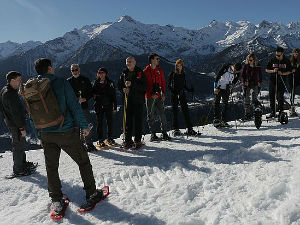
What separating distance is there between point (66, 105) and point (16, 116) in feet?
10.2

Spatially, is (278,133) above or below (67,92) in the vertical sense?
below

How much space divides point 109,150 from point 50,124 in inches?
191

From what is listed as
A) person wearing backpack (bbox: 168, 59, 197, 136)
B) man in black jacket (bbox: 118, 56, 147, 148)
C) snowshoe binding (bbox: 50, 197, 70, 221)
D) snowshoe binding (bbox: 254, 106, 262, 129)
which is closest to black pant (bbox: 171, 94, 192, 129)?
person wearing backpack (bbox: 168, 59, 197, 136)

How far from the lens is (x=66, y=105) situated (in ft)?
17.7

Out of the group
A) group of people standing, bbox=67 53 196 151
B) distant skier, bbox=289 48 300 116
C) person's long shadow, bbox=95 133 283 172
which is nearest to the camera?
person's long shadow, bbox=95 133 283 172

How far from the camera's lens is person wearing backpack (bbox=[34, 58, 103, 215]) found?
531 cm

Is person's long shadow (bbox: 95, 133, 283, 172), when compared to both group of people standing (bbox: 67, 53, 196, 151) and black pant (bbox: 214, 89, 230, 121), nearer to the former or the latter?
group of people standing (bbox: 67, 53, 196, 151)

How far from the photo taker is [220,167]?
23.2 ft

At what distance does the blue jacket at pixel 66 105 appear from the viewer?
530 centimetres

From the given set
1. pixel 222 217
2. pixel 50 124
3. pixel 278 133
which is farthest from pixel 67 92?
pixel 278 133

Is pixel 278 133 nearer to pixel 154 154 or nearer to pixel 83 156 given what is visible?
pixel 154 154

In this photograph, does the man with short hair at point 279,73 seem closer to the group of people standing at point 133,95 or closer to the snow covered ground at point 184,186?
the snow covered ground at point 184,186

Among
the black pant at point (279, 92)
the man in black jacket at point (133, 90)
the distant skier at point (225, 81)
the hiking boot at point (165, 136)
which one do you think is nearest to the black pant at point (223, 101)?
the distant skier at point (225, 81)

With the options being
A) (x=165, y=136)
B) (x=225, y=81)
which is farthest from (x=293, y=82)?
(x=165, y=136)
